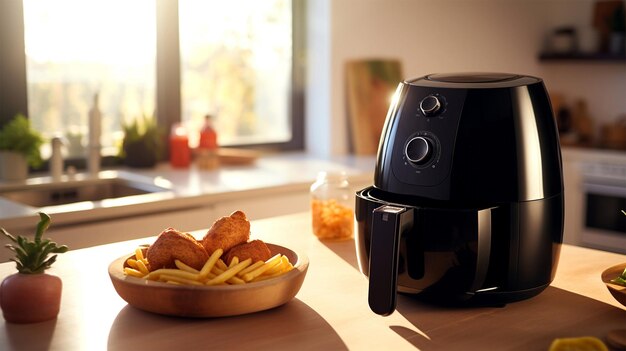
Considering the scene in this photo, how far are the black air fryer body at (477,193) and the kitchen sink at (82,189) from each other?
1.70 metres

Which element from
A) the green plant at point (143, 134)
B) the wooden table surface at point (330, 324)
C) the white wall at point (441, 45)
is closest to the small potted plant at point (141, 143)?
the green plant at point (143, 134)

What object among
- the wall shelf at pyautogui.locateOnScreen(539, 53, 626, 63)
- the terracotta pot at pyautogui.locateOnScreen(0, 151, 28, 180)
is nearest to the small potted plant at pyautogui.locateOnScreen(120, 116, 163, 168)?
the terracotta pot at pyautogui.locateOnScreen(0, 151, 28, 180)

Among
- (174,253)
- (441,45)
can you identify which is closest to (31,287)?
(174,253)

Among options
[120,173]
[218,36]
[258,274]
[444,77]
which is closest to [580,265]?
[444,77]

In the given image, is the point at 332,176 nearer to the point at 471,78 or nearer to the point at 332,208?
the point at 332,208

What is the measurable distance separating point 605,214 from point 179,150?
2.03 m

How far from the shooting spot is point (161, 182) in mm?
2980

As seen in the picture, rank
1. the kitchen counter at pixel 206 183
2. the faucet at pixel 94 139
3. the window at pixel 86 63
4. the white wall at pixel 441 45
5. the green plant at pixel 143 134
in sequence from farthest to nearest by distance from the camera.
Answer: the white wall at pixel 441 45
the green plant at pixel 143 134
the window at pixel 86 63
the faucet at pixel 94 139
the kitchen counter at pixel 206 183

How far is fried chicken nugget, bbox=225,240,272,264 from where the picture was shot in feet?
4.20

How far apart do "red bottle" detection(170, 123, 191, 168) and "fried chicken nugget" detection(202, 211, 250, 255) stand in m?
2.07

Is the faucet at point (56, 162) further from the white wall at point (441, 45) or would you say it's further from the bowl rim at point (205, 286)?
the bowl rim at point (205, 286)

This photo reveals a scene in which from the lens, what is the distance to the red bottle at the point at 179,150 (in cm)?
334

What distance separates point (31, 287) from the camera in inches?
46.8

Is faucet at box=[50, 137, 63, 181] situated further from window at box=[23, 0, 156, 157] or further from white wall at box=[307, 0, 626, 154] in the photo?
white wall at box=[307, 0, 626, 154]
